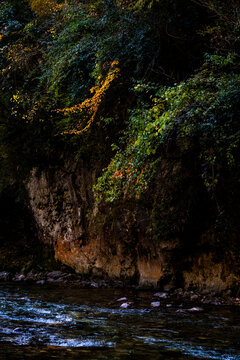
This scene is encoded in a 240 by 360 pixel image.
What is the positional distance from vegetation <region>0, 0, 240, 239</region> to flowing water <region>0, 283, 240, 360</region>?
6.65 feet

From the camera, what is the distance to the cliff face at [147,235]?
24.9 feet

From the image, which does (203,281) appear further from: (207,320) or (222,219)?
(207,320)

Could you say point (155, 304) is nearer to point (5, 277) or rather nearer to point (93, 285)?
point (93, 285)

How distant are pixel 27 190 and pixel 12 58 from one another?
4.53 meters

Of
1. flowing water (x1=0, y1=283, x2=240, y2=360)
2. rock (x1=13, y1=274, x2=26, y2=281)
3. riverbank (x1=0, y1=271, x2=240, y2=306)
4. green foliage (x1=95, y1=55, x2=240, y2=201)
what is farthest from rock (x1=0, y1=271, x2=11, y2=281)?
green foliage (x1=95, y1=55, x2=240, y2=201)

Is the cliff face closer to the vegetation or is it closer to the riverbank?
the riverbank

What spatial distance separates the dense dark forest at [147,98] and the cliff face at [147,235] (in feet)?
0.16

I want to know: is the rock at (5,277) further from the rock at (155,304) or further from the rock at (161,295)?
the rock at (155,304)

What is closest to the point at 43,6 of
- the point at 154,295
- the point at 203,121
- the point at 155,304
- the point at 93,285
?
the point at 203,121

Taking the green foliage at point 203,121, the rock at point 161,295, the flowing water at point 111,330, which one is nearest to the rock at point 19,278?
the flowing water at point 111,330

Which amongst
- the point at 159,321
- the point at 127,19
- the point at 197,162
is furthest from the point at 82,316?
the point at 127,19

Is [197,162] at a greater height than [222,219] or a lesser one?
greater

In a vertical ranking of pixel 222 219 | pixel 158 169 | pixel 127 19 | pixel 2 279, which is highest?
pixel 127 19

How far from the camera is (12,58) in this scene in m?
10.7
